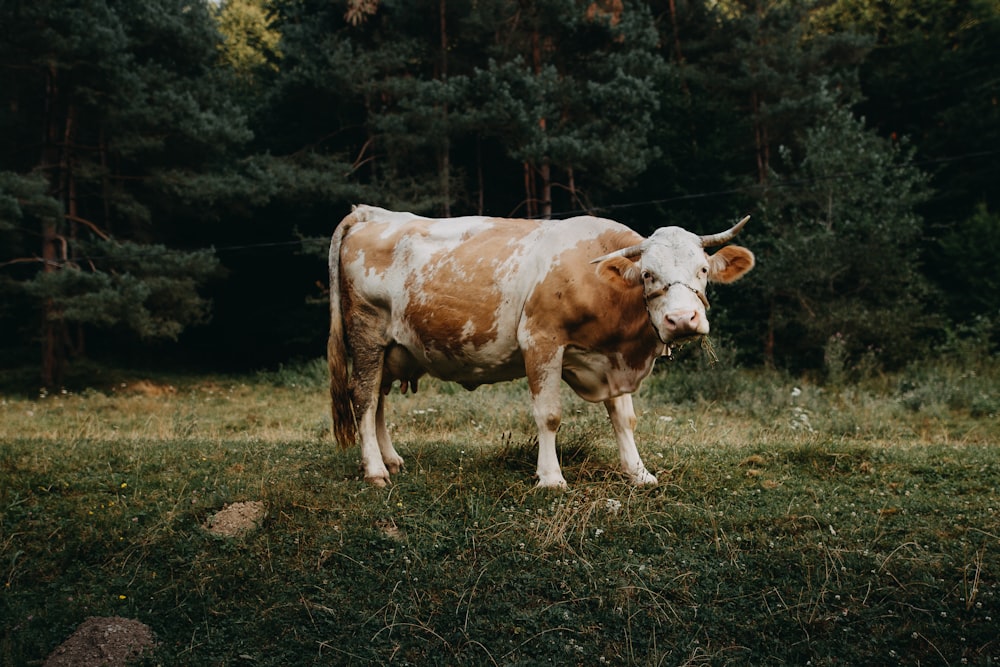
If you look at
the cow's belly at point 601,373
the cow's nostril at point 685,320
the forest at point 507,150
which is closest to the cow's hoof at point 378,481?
the cow's belly at point 601,373

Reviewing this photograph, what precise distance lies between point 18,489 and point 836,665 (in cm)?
594

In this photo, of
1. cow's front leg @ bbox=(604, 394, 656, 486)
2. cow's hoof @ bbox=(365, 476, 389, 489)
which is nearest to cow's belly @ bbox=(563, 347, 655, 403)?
cow's front leg @ bbox=(604, 394, 656, 486)

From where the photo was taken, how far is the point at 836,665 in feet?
12.9

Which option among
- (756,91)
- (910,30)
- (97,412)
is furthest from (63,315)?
(910,30)

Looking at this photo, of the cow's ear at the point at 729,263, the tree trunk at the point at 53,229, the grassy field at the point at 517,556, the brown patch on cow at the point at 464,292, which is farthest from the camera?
the tree trunk at the point at 53,229

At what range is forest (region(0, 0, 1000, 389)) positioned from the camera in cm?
1702

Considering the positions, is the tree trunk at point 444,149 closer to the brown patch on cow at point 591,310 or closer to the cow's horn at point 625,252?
the brown patch on cow at point 591,310

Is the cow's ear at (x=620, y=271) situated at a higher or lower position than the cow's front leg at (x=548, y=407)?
higher

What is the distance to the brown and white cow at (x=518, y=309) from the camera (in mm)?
5344

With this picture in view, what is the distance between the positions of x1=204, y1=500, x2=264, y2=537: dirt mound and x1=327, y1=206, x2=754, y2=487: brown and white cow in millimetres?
929

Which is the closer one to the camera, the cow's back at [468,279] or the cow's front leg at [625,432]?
the cow's back at [468,279]

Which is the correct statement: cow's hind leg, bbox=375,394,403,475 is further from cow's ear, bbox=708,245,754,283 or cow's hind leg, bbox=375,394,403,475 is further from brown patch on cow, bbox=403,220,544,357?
cow's ear, bbox=708,245,754,283

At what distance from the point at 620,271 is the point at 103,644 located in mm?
3912

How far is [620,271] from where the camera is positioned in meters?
5.42
